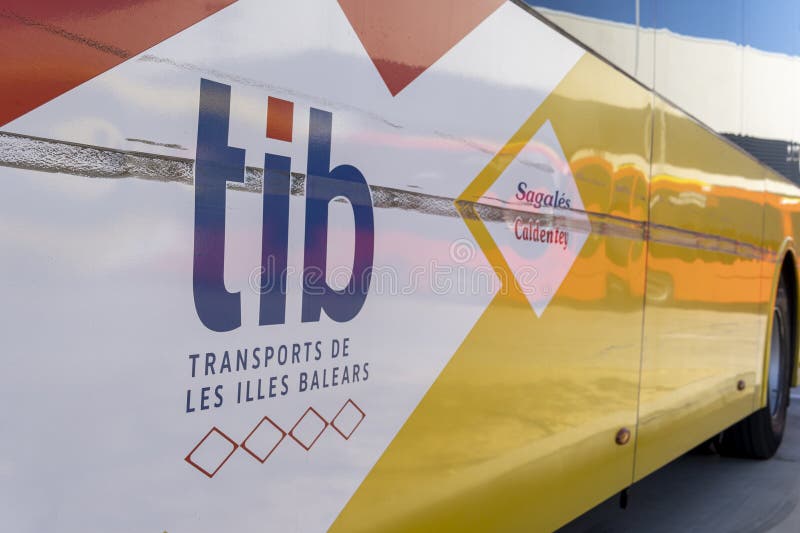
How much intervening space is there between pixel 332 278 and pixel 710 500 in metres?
4.36

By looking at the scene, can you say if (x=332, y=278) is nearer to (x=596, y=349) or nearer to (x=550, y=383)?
(x=550, y=383)

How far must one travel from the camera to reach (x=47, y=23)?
4.88ft

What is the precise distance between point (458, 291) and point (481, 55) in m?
0.69

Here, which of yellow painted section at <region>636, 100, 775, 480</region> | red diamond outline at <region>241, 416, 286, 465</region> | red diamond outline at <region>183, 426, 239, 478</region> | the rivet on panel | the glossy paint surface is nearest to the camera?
the glossy paint surface

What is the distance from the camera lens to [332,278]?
2109mm

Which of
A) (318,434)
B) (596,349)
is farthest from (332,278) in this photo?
(596,349)

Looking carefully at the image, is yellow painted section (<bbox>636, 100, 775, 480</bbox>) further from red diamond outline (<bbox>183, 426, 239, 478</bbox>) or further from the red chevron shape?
red diamond outline (<bbox>183, 426, 239, 478</bbox>)

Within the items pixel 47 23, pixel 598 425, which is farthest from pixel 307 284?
pixel 598 425

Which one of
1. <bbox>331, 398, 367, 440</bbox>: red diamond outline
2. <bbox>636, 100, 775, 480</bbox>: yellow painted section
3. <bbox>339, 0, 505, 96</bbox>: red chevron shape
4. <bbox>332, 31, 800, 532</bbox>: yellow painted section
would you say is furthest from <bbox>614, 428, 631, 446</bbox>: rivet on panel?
<bbox>339, 0, 505, 96</bbox>: red chevron shape

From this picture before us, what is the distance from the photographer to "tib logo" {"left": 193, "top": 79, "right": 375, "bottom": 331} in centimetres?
178

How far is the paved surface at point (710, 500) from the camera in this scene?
16.7 feet

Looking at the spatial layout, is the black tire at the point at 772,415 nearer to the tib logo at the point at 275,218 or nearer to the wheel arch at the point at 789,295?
the wheel arch at the point at 789,295

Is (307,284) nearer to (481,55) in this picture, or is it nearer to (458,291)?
(458,291)

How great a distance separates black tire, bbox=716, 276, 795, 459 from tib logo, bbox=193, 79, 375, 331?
5.06 metres
